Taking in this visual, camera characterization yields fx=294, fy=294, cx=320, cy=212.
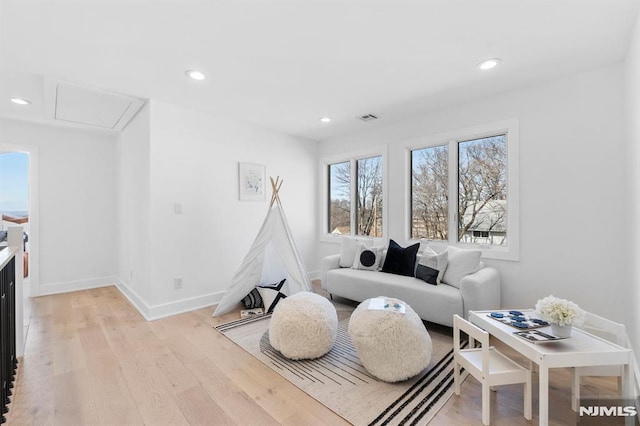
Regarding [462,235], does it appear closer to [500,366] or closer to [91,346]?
[500,366]

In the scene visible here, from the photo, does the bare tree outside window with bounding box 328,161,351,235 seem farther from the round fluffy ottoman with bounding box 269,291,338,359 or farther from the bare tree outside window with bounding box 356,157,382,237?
the round fluffy ottoman with bounding box 269,291,338,359

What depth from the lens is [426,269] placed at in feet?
10.3

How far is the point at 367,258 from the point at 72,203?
4492 mm

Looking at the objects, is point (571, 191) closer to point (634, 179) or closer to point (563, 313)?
point (634, 179)

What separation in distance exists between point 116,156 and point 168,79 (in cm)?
276

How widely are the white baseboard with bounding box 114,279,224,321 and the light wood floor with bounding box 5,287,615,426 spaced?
0.29 m

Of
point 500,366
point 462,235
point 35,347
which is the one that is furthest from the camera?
point 462,235

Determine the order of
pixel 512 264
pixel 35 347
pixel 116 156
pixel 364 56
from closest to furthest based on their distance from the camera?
pixel 364 56
pixel 35 347
pixel 512 264
pixel 116 156

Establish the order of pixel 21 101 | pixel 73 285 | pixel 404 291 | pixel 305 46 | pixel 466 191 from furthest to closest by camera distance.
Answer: pixel 73 285, pixel 466 191, pixel 21 101, pixel 404 291, pixel 305 46

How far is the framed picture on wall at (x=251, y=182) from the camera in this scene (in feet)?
13.3

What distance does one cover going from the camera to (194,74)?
2.64 metres

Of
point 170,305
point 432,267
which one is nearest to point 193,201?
point 170,305

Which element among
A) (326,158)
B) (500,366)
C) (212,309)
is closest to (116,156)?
(212,309)

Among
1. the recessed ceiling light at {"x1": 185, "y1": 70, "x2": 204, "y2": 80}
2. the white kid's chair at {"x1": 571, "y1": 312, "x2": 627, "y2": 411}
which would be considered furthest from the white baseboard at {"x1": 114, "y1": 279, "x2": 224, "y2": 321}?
the white kid's chair at {"x1": 571, "y1": 312, "x2": 627, "y2": 411}
